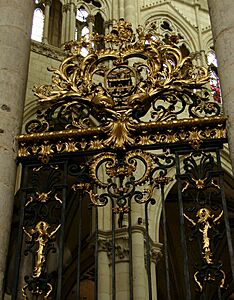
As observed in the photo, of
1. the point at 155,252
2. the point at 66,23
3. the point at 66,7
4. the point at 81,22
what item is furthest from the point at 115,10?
the point at 155,252

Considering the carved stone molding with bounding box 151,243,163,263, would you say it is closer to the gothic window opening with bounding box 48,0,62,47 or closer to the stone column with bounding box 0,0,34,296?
the gothic window opening with bounding box 48,0,62,47

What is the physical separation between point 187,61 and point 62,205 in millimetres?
2029

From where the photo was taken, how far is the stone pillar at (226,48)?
5125 mm

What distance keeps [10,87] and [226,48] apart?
2071 mm

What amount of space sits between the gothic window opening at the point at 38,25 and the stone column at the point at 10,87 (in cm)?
915

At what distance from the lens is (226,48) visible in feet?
17.8

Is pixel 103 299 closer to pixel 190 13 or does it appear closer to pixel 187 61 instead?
pixel 187 61

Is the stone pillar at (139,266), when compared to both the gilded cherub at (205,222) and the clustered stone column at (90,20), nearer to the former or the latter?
the gilded cherub at (205,222)

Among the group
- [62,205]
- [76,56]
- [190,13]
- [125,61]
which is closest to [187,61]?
[125,61]

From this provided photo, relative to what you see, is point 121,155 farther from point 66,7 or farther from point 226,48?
point 66,7

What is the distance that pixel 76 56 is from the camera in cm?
603

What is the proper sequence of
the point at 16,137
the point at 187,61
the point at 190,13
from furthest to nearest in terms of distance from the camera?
1. the point at 190,13
2. the point at 187,61
3. the point at 16,137

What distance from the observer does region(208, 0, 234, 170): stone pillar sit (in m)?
5.12

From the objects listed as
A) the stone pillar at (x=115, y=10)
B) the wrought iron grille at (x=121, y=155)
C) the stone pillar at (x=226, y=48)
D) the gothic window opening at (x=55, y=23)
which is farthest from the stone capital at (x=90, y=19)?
the stone pillar at (x=226, y=48)
